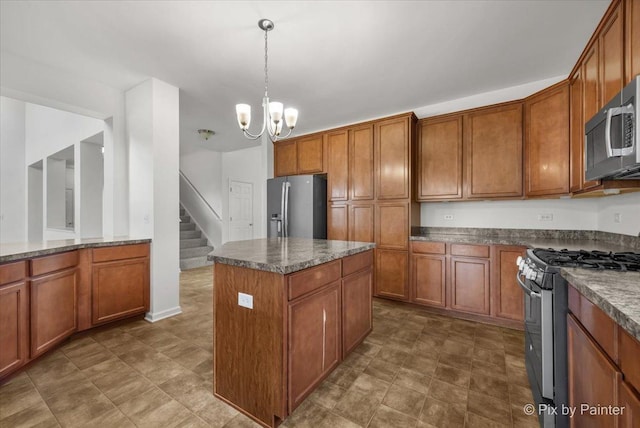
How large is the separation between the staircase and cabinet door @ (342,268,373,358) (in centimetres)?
440

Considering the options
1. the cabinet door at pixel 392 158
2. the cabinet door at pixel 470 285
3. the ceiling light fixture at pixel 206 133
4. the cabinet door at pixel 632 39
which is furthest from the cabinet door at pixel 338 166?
the cabinet door at pixel 632 39

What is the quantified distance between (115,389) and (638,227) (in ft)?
13.3

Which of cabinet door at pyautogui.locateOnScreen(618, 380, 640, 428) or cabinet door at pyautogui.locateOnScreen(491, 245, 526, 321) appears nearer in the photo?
cabinet door at pyautogui.locateOnScreen(618, 380, 640, 428)

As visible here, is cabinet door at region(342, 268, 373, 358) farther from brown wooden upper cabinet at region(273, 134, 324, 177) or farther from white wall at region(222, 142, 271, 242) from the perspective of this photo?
white wall at region(222, 142, 271, 242)

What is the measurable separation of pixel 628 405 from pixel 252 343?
5.06ft

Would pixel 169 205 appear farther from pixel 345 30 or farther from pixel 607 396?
pixel 607 396

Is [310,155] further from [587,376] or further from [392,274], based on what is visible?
[587,376]

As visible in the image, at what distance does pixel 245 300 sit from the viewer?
160cm

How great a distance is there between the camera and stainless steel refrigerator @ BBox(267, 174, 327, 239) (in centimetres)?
407

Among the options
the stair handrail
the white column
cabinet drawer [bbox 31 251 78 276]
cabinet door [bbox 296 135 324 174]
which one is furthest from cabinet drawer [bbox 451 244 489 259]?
the stair handrail

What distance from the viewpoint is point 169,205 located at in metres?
3.14

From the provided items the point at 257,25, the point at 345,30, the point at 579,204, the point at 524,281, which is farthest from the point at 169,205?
the point at 579,204

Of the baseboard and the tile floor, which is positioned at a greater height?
the baseboard

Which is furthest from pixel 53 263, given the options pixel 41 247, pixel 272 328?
pixel 272 328
